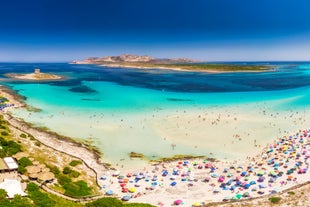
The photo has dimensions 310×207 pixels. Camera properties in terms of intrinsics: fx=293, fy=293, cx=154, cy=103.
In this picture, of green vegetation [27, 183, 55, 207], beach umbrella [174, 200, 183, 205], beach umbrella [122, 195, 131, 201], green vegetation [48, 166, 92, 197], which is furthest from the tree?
beach umbrella [174, 200, 183, 205]

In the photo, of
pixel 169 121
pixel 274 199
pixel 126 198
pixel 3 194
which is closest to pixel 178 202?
pixel 126 198

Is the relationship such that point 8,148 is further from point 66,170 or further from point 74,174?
point 74,174

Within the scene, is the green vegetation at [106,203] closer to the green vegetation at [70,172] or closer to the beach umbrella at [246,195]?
the green vegetation at [70,172]

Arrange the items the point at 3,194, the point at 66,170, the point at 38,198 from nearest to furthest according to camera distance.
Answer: the point at 3,194, the point at 38,198, the point at 66,170

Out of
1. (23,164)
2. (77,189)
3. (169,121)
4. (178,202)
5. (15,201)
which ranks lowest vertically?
(178,202)

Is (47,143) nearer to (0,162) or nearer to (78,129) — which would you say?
(78,129)

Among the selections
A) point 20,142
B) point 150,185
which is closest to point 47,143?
point 20,142

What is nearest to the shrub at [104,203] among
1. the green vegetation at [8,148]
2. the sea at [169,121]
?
the green vegetation at [8,148]
